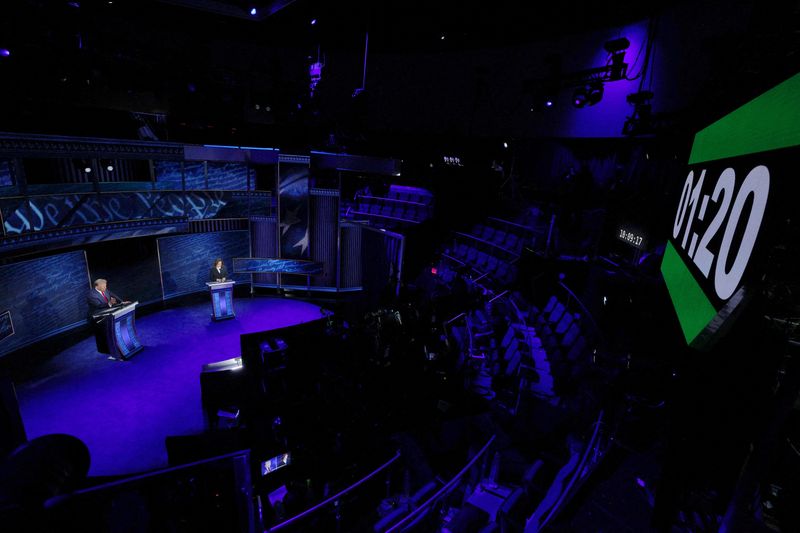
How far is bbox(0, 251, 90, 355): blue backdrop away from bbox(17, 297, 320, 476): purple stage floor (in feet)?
2.48

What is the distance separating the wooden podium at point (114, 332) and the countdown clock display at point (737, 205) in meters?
10.3

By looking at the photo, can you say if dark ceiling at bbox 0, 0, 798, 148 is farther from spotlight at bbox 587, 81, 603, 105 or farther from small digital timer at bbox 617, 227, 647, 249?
small digital timer at bbox 617, 227, 647, 249

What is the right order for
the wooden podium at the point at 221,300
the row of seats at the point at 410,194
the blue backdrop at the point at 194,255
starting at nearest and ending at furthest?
the wooden podium at the point at 221,300
the blue backdrop at the point at 194,255
the row of seats at the point at 410,194

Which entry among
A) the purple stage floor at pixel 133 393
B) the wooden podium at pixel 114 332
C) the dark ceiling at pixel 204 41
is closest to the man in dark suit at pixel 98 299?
the wooden podium at pixel 114 332

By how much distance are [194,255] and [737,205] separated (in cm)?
1353

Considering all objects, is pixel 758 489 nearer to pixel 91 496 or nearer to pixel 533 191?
pixel 91 496

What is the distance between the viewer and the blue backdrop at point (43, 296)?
8.25 metres

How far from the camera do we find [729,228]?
74.9 inches

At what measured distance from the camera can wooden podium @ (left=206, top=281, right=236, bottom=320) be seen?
10.8m

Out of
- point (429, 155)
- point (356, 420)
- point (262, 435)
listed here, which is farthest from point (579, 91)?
point (262, 435)

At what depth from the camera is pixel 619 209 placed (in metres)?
9.73

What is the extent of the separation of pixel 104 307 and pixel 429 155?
12.3 metres

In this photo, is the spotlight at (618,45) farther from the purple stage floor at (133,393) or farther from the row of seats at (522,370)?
the purple stage floor at (133,393)

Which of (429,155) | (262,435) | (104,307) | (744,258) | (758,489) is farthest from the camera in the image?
(429,155)
